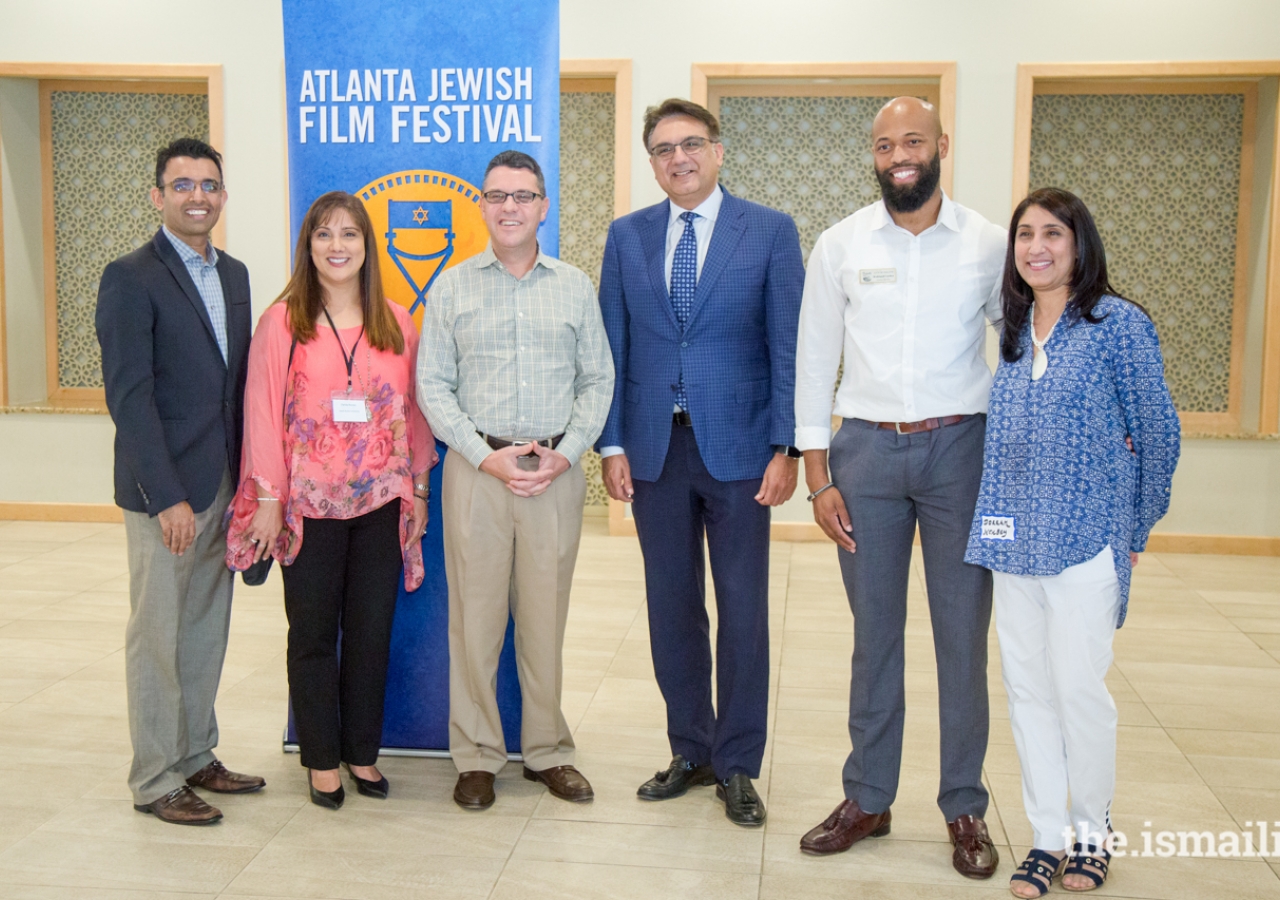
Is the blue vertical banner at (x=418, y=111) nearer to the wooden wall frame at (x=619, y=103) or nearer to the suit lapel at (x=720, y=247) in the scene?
the suit lapel at (x=720, y=247)

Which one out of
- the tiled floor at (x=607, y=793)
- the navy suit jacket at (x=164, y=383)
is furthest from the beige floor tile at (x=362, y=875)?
the navy suit jacket at (x=164, y=383)

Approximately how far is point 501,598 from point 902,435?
123cm

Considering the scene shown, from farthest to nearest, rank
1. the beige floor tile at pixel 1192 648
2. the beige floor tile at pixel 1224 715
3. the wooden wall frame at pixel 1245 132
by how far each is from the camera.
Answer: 1. the wooden wall frame at pixel 1245 132
2. the beige floor tile at pixel 1192 648
3. the beige floor tile at pixel 1224 715

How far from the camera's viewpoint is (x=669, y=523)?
3.23 meters

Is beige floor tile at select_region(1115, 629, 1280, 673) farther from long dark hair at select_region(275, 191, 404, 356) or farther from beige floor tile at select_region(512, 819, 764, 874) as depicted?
long dark hair at select_region(275, 191, 404, 356)

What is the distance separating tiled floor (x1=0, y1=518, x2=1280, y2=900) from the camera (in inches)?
111

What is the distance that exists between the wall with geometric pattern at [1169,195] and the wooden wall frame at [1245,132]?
5 cm

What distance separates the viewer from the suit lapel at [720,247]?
310 centimetres

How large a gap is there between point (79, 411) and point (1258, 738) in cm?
669

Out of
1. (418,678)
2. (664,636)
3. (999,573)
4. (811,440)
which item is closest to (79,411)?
(418,678)

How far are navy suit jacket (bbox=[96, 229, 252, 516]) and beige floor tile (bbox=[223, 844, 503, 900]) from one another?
0.96m

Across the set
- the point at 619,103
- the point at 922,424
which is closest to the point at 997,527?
the point at 922,424

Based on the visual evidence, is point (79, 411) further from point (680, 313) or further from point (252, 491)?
point (680, 313)

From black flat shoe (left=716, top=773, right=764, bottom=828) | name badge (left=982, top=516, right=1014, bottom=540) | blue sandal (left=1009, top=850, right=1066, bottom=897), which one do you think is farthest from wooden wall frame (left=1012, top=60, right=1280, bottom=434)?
blue sandal (left=1009, top=850, right=1066, bottom=897)
